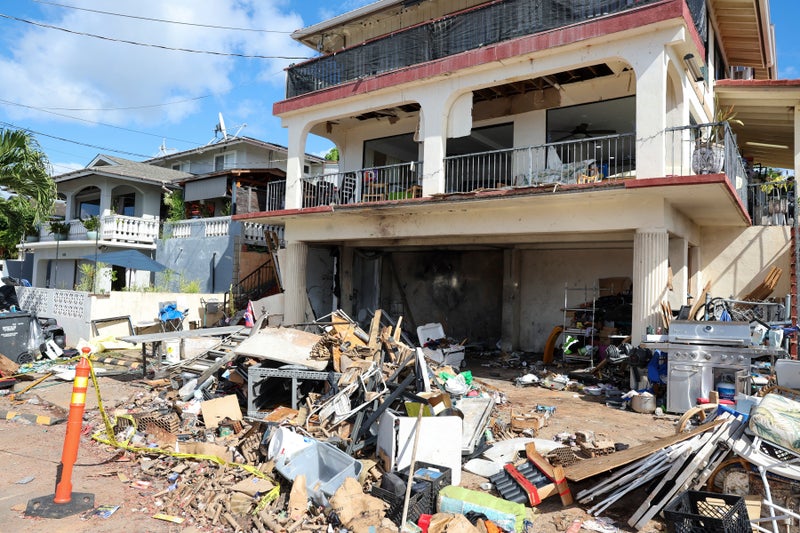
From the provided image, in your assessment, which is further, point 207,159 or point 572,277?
point 207,159

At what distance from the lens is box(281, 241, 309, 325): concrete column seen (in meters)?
14.5

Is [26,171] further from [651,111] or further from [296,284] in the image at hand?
[651,111]

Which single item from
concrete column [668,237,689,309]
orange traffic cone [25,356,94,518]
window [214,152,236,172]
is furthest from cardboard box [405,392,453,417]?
window [214,152,236,172]

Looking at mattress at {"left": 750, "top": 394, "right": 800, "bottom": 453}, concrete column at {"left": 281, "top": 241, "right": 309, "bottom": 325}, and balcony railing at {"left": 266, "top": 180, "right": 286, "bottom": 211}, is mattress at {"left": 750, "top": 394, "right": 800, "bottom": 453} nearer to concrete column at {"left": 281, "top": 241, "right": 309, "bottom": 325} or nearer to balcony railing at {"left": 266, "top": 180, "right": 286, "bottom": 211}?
concrete column at {"left": 281, "top": 241, "right": 309, "bottom": 325}

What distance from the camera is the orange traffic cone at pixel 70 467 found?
4.29m

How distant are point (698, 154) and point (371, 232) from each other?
7.13 metres

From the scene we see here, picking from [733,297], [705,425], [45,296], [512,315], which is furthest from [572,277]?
[45,296]

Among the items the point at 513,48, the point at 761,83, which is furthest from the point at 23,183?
the point at 761,83

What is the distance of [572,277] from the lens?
→ 14297 millimetres

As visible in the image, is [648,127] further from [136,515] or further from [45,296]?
[45,296]

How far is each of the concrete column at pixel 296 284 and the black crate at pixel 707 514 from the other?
37.7 feet

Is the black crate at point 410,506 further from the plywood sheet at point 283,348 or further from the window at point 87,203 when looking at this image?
the window at point 87,203

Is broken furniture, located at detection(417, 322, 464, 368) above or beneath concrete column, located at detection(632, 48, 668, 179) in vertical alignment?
beneath

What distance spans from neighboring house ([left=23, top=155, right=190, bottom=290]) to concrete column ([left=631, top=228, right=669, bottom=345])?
1828 cm
